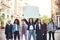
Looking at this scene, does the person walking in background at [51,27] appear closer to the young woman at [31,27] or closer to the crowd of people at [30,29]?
the crowd of people at [30,29]

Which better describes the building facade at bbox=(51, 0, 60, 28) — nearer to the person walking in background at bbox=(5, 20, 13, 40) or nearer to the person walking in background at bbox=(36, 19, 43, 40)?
the person walking in background at bbox=(36, 19, 43, 40)

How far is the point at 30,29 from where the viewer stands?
156cm

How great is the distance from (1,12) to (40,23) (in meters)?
0.41

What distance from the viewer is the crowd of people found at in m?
1.54

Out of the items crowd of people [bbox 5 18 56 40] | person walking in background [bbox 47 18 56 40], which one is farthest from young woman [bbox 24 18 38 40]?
person walking in background [bbox 47 18 56 40]

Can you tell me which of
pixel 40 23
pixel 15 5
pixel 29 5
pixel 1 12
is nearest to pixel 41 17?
pixel 40 23

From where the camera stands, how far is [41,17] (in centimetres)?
155

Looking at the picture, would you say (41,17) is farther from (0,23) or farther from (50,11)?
(0,23)

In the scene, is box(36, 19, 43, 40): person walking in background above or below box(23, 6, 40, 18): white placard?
below

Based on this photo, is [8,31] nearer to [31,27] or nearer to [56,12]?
[31,27]

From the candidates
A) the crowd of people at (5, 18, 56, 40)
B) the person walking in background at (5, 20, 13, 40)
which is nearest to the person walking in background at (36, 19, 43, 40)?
the crowd of people at (5, 18, 56, 40)

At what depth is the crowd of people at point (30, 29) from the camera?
1545 millimetres

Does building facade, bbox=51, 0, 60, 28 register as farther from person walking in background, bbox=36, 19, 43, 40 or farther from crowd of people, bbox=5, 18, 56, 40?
person walking in background, bbox=36, 19, 43, 40

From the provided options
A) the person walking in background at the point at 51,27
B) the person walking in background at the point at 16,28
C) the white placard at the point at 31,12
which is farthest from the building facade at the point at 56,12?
the person walking in background at the point at 16,28
